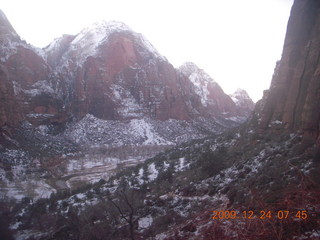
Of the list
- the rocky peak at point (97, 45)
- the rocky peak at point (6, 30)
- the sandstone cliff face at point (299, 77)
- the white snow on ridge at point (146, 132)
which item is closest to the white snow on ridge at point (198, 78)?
the rocky peak at point (97, 45)

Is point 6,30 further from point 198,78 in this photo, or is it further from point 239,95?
point 239,95

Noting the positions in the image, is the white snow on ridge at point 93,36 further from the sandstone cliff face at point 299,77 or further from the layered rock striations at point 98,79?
the sandstone cliff face at point 299,77

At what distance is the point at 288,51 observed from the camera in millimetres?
19609

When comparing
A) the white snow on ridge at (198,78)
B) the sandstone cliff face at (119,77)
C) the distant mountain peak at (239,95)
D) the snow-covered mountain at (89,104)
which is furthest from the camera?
the distant mountain peak at (239,95)

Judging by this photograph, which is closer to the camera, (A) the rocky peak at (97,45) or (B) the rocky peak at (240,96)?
(A) the rocky peak at (97,45)

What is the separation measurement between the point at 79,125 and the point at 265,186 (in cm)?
7602

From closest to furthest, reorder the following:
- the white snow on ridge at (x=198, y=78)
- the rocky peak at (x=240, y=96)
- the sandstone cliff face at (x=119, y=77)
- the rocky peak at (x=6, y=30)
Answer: the rocky peak at (x=6, y=30) → the sandstone cliff face at (x=119, y=77) → the white snow on ridge at (x=198, y=78) → the rocky peak at (x=240, y=96)

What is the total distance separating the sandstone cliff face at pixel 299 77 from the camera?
1474 cm

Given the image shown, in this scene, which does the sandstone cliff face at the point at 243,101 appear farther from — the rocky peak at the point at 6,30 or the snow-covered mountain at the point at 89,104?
the rocky peak at the point at 6,30

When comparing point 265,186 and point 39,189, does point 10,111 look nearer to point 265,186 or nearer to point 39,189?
point 39,189

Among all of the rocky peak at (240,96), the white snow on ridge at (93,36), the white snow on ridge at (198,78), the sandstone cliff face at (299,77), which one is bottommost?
the sandstone cliff face at (299,77)

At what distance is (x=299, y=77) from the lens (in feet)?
57.3

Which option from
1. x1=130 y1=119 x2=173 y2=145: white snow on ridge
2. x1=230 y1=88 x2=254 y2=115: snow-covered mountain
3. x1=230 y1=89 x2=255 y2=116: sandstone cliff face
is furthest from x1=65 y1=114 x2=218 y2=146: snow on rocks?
x1=230 y1=88 x2=254 y2=115: snow-covered mountain

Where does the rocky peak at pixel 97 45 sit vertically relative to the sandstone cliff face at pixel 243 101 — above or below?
above
